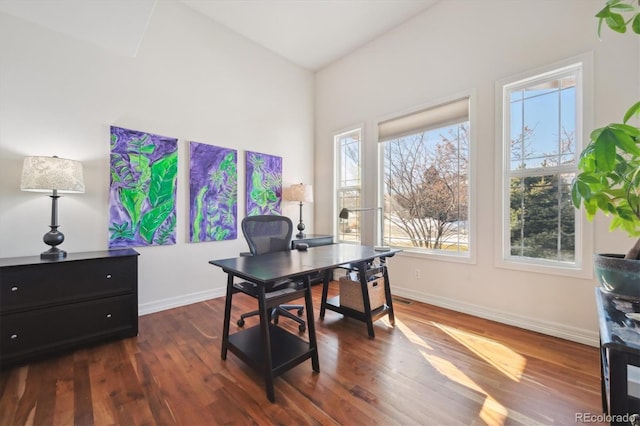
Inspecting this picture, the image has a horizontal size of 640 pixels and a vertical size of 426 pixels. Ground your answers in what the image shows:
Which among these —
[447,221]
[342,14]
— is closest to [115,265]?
[447,221]

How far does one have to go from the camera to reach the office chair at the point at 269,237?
2.47m

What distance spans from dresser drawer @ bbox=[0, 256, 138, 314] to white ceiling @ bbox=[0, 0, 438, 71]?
6.87 feet

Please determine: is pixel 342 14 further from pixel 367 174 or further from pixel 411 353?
pixel 411 353

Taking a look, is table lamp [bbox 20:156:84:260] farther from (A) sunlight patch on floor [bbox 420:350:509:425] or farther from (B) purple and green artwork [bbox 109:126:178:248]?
(A) sunlight patch on floor [bbox 420:350:509:425]

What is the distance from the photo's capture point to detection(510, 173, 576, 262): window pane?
2373 mm

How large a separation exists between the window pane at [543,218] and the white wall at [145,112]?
298cm

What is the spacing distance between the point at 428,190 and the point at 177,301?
3.35 metres

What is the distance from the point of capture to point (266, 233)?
2.62 metres

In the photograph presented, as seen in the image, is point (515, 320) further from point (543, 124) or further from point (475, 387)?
point (543, 124)

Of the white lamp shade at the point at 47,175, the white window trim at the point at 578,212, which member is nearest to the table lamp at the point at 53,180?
the white lamp shade at the point at 47,175

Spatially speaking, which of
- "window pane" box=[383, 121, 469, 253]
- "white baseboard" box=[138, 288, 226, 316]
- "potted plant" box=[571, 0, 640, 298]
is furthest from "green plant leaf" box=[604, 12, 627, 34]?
"white baseboard" box=[138, 288, 226, 316]

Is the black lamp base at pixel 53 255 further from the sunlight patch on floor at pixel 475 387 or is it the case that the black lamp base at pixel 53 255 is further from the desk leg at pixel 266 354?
the sunlight patch on floor at pixel 475 387

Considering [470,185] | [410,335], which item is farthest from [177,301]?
[470,185]

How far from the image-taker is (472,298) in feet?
9.32
